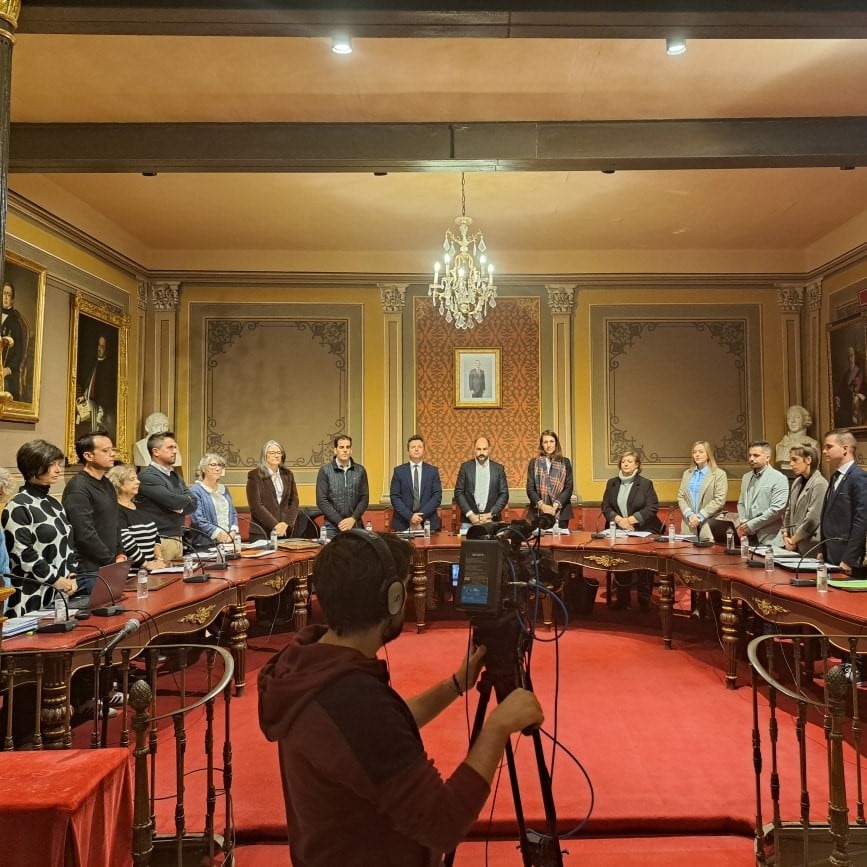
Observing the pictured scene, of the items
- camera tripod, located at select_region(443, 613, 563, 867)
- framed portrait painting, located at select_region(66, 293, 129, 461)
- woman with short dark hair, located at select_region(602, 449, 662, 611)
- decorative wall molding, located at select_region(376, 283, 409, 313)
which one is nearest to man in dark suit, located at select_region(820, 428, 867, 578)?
woman with short dark hair, located at select_region(602, 449, 662, 611)

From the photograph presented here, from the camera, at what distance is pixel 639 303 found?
8023mm

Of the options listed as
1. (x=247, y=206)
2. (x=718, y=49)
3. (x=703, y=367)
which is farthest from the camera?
(x=703, y=367)

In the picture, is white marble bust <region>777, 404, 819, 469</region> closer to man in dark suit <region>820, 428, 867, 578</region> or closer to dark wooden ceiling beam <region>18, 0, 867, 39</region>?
man in dark suit <region>820, 428, 867, 578</region>

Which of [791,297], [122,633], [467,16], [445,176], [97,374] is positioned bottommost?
[122,633]

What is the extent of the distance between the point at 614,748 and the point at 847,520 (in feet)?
7.22

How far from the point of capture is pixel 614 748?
127 inches

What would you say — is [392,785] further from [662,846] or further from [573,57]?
[573,57]

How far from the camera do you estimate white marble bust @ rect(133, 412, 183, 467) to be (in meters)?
7.12

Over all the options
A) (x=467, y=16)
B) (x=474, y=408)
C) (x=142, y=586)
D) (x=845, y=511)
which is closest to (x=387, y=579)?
(x=142, y=586)

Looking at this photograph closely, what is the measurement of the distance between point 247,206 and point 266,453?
240 cm

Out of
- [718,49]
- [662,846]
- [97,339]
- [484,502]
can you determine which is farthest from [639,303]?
[662,846]

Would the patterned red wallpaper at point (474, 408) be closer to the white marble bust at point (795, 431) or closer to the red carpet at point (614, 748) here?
the white marble bust at point (795, 431)

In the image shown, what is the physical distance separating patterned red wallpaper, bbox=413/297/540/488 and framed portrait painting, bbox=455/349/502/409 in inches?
2.3

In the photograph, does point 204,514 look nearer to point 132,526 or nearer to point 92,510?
point 132,526
